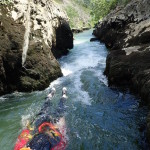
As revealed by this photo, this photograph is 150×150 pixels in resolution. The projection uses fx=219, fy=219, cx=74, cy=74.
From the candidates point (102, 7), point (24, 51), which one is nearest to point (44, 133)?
point (24, 51)

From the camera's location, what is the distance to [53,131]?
843 centimetres

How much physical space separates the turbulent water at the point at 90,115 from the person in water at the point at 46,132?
328 mm

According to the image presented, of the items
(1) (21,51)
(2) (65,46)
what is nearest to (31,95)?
(1) (21,51)

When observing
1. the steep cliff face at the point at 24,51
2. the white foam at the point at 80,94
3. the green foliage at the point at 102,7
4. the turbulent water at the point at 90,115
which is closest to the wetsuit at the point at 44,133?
the turbulent water at the point at 90,115

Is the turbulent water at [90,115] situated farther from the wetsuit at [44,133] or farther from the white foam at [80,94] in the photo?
the wetsuit at [44,133]

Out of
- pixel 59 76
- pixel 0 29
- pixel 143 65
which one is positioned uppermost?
pixel 0 29

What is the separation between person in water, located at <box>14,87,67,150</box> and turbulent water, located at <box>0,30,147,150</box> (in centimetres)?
33

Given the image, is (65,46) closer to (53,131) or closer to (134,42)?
(134,42)

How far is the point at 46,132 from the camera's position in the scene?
8.14 metres

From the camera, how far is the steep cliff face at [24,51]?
13078 millimetres

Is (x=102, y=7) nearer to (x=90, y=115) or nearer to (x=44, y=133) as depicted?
(x=90, y=115)

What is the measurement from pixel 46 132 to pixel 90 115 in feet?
9.43

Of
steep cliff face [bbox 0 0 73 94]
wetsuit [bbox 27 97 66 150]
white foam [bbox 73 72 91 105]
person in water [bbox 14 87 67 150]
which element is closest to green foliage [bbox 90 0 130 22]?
steep cliff face [bbox 0 0 73 94]

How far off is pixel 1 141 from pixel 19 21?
30.1 ft
